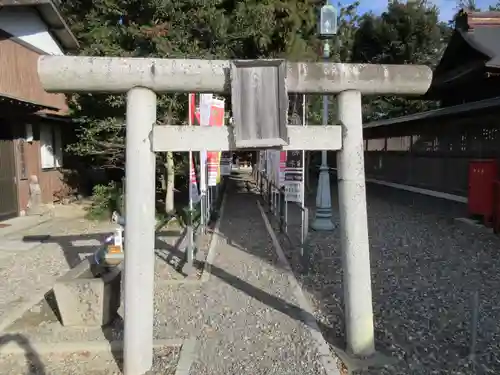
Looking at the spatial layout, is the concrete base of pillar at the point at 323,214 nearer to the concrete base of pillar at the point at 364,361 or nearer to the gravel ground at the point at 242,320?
the gravel ground at the point at 242,320

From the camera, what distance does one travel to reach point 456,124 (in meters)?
12.6

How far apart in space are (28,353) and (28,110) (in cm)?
996

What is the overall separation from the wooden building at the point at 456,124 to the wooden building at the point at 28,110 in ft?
35.6

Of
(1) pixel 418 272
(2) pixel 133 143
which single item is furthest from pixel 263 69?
(1) pixel 418 272

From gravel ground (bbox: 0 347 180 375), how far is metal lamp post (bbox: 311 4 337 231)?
22.4 ft

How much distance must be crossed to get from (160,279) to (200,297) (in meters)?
1.07

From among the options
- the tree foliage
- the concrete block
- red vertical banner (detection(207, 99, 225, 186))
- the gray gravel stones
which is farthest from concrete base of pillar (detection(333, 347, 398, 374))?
the tree foliage

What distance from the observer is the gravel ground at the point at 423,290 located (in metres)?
4.43

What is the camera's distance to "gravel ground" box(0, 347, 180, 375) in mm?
4121

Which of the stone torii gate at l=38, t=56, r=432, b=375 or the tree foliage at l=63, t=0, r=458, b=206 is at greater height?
the tree foliage at l=63, t=0, r=458, b=206

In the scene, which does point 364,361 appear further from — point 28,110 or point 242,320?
point 28,110

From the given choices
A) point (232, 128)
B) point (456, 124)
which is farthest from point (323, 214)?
point (232, 128)

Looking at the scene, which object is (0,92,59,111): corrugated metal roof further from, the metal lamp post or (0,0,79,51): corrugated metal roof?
the metal lamp post

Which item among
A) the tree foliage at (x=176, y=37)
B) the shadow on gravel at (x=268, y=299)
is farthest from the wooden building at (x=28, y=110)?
the shadow on gravel at (x=268, y=299)
